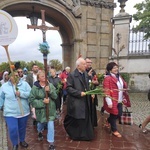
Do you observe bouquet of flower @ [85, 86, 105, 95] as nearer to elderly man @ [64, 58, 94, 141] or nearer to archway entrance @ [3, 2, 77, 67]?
elderly man @ [64, 58, 94, 141]

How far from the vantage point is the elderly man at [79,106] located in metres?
4.03

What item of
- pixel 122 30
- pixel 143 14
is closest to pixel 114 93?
pixel 122 30

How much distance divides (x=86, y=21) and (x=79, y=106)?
26.6 feet

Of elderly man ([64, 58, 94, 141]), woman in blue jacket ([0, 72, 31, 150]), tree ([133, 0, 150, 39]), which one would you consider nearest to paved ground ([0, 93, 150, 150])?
elderly man ([64, 58, 94, 141])

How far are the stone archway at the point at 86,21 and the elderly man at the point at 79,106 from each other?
6926 millimetres

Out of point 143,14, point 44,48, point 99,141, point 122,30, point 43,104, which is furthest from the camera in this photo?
point 143,14

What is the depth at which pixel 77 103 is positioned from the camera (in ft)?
13.3

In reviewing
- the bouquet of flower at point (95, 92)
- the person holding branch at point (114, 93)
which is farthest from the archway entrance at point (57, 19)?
the bouquet of flower at point (95, 92)

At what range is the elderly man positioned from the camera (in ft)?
13.2

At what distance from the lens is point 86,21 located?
11.1 m

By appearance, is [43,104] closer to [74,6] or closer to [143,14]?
[74,6]

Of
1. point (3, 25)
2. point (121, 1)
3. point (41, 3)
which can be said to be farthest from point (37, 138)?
point (121, 1)

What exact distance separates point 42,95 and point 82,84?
38.0 inches

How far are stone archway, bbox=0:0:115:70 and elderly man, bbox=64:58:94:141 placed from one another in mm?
6926
